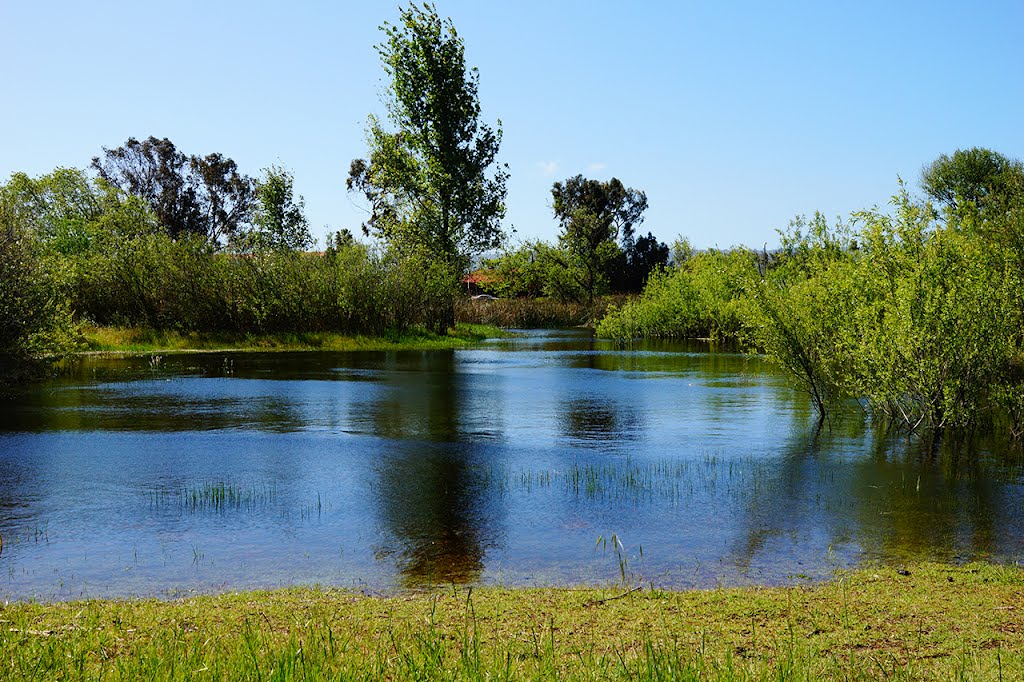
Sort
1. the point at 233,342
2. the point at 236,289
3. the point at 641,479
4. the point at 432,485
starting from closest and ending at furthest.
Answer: the point at 432,485, the point at 641,479, the point at 233,342, the point at 236,289

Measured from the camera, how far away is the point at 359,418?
88.6 ft

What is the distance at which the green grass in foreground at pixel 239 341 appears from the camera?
55.6 m

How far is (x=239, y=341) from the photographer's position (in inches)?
2335

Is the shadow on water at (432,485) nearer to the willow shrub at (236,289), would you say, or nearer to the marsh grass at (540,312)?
the willow shrub at (236,289)

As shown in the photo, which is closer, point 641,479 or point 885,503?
point 885,503

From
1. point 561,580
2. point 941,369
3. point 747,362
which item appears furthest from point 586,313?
point 561,580

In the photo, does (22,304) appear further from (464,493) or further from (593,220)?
(593,220)

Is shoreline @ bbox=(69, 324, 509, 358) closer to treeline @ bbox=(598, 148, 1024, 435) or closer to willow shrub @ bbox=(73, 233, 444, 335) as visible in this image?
willow shrub @ bbox=(73, 233, 444, 335)

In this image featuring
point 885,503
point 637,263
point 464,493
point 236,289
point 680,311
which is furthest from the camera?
point 637,263

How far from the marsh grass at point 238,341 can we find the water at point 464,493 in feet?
77.4

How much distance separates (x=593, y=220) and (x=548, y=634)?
11594 centimetres

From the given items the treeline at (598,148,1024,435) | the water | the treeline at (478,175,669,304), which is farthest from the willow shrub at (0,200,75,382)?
the treeline at (478,175,669,304)

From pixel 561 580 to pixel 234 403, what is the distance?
865 inches

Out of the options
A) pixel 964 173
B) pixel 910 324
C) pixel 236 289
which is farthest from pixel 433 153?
pixel 964 173
